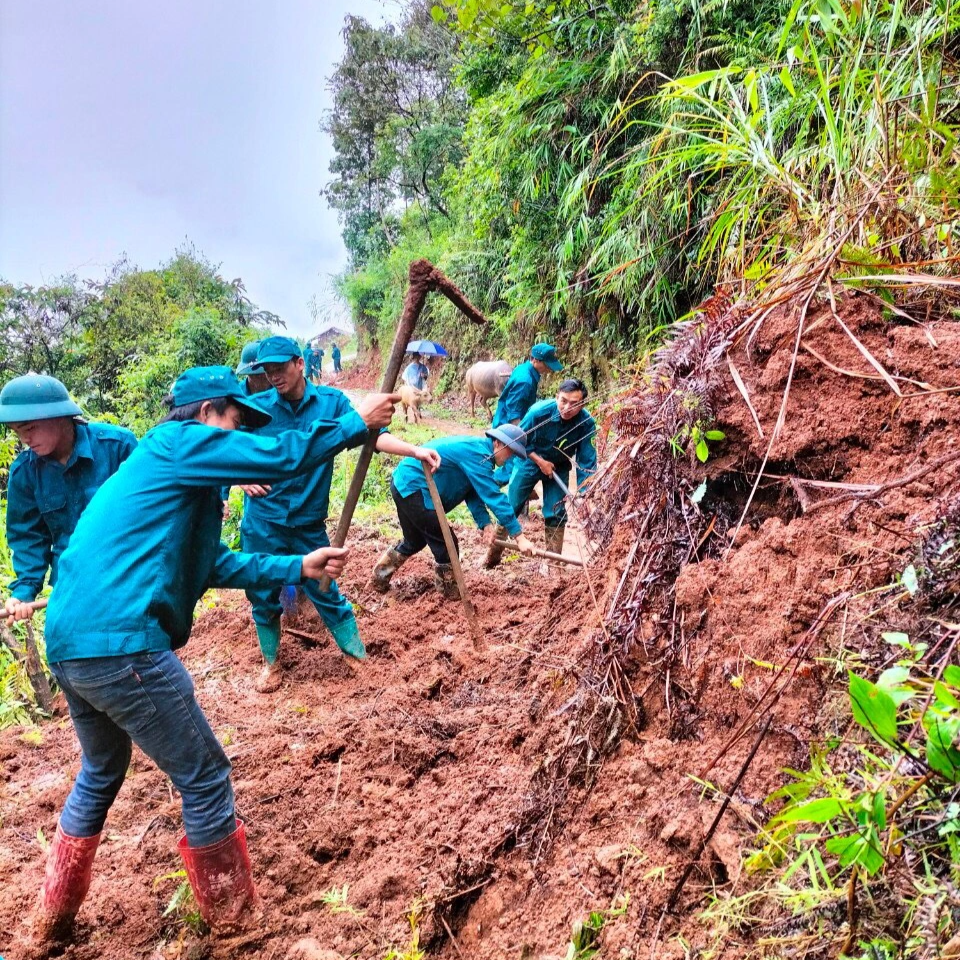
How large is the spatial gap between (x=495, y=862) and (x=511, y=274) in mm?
10171

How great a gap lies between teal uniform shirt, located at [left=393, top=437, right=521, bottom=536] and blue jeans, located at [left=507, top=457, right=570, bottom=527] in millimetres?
689

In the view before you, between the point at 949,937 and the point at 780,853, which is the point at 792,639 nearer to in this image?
the point at 780,853

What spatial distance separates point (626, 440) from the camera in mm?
2598

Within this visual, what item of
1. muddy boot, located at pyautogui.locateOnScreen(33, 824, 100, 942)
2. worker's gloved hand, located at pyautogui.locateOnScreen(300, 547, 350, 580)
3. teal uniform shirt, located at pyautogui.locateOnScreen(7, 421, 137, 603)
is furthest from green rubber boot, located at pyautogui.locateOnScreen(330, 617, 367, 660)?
muddy boot, located at pyautogui.locateOnScreen(33, 824, 100, 942)

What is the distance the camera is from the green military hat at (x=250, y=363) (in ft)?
13.1

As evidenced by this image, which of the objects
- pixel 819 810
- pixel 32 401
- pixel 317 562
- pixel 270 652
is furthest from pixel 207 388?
pixel 819 810

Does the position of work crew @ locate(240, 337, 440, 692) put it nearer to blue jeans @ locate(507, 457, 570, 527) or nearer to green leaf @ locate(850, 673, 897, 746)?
blue jeans @ locate(507, 457, 570, 527)

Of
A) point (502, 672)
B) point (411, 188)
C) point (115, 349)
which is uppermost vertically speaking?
point (411, 188)

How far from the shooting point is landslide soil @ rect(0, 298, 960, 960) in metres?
1.65

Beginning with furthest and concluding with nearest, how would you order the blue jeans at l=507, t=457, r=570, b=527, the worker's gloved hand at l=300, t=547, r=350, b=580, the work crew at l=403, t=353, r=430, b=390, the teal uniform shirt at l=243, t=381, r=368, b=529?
the work crew at l=403, t=353, r=430, b=390, the blue jeans at l=507, t=457, r=570, b=527, the teal uniform shirt at l=243, t=381, r=368, b=529, the worker's gloved hand at l=300, t=547, r=350, b=580

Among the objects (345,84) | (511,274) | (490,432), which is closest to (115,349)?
(511,274)

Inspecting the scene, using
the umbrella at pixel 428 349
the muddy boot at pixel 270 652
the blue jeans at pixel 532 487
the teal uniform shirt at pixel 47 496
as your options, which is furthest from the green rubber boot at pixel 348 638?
the umbrella at pixel 428 349

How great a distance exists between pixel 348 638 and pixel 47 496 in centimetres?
190

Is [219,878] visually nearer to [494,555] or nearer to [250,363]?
[250,363]
